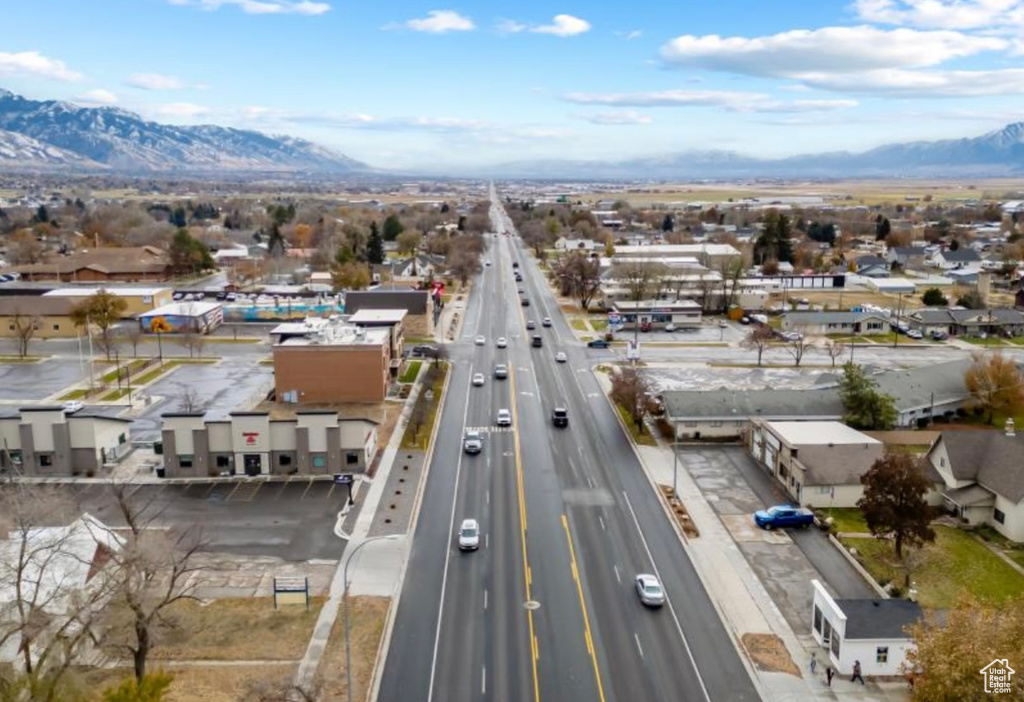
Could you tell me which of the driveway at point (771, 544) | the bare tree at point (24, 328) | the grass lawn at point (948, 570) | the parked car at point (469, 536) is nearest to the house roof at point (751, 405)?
the driveway at point (771, 544)

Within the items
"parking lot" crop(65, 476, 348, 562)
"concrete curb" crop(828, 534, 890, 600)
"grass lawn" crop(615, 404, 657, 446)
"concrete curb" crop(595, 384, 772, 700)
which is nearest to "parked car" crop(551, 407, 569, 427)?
"grass lawn" crop(615, 404, 657, 446)

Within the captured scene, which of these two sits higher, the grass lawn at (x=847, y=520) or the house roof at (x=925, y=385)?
the house roof at (x=925, y=385)

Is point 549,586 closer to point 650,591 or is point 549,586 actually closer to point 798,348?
point 650,591

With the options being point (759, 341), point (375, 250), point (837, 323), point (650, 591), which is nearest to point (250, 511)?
point (650, 591)

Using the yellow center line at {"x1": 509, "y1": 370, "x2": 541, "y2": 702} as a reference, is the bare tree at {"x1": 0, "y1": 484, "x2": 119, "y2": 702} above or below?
above

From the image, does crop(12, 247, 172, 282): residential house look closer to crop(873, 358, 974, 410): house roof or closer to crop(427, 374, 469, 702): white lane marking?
crop(427, 374, 469, 702): white lane marking

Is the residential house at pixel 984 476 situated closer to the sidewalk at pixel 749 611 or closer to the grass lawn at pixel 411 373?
the sidewalk at pixel 749 611

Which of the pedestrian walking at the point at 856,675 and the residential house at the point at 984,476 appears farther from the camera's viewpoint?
the residential house at the point at 984,476
